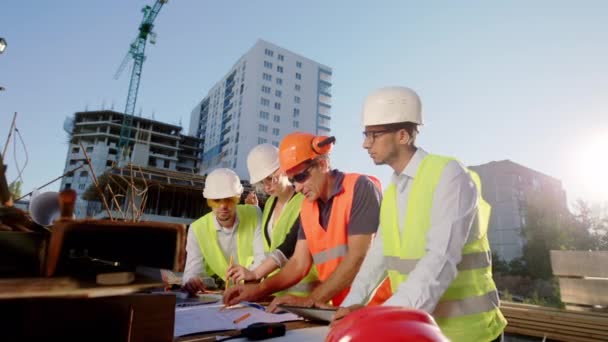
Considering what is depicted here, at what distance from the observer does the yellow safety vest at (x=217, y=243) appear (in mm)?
3713

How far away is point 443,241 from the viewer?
1420 millimetres

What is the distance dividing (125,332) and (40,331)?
0.63 feet

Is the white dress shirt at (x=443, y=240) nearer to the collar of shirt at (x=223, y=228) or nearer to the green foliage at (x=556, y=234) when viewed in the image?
the collar of shirt at (x=223, y=228)

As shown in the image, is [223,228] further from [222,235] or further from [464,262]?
[464,262]

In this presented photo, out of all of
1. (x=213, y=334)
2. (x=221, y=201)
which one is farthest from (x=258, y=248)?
(x=213, y=334)

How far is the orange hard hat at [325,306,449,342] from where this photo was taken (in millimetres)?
395

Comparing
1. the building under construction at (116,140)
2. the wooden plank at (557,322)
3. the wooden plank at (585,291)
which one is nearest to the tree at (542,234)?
the wooden plank at (585,291)

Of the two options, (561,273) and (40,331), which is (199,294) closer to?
(40,331)

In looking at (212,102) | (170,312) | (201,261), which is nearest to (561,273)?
(201,261)

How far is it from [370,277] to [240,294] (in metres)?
1.03

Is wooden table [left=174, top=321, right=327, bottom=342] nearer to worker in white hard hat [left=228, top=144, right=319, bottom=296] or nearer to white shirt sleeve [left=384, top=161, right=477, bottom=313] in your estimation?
white shirt sleeve [left=384, top=161, right=477, bottom=313]

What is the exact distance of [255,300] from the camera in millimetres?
A: 2611

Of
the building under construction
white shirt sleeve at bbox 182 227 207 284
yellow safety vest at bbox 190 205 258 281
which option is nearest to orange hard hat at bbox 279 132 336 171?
yellow safety vest at bbox 190 205 258 281

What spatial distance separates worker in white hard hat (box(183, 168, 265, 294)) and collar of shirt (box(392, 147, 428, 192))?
6.54ft
